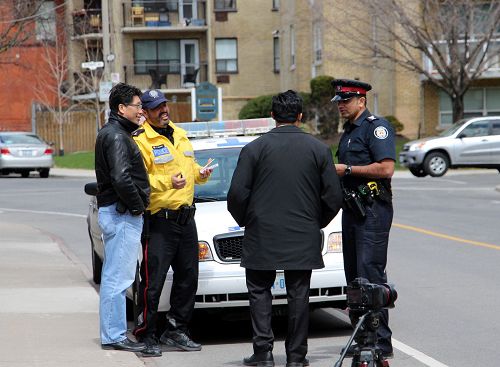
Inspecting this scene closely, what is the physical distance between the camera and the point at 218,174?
1063 centimetres

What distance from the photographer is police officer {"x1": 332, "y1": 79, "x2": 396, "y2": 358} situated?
807cm

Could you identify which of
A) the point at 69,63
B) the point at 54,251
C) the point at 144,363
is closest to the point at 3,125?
the point at 69,63

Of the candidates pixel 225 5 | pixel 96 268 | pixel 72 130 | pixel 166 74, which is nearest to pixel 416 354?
pixel 96 268

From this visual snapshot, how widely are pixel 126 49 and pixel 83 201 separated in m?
34.0

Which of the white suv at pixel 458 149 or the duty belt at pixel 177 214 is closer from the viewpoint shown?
the duty belt at pixel 177 214

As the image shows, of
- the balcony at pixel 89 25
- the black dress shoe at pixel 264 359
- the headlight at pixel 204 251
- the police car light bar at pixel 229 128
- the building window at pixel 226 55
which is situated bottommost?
the black dress shoe at pixel 264 359

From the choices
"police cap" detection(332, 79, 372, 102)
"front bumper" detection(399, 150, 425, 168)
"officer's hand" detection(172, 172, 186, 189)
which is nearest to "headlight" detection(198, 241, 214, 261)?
"officer's hand" detection(172, 172, 186, 189)

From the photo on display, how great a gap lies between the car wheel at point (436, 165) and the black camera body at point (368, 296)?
28100 millimetres

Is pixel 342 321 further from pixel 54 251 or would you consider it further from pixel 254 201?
pixel 54 251

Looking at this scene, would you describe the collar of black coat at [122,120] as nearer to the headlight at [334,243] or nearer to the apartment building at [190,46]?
the headlight at [334,243]

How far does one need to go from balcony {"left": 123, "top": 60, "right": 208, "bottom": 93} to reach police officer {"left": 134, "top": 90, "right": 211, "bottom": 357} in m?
49.6

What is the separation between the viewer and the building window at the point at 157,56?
5916cm

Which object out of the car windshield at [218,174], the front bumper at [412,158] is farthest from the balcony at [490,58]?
the car windshield at [218,174]

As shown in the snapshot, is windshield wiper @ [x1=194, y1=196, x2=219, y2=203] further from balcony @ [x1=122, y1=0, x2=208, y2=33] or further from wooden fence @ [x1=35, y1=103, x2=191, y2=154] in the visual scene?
balcony @ [x1=122, y1=0, x2=208, y2=33]
